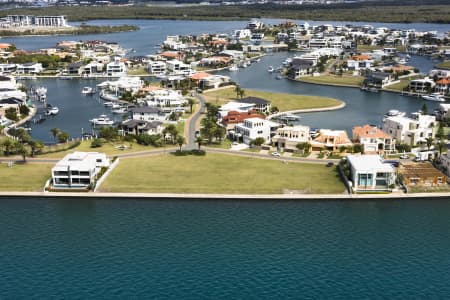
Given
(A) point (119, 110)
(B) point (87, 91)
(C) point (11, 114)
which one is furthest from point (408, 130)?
(B) point (87, 91)

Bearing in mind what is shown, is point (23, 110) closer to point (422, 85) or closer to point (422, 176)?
point (422, 176)

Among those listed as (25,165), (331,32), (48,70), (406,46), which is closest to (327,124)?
(25,165)

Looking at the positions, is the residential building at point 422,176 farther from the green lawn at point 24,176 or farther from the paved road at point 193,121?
the green lawn at point 24,176

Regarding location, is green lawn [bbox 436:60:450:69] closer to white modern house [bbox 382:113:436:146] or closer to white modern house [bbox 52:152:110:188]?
white modern house [bbox 382:113:436:146]

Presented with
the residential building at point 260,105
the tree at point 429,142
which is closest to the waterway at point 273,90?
the residential building at point 260,105

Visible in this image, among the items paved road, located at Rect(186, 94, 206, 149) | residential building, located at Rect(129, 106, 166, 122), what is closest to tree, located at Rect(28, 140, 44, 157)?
paved road, located at Rect(186, 94, 206, 149)

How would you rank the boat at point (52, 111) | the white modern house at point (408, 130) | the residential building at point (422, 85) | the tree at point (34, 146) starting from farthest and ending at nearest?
1. the residential building at point (422, 85)
2. the boat at point (52, 111)
3. the white modern house at point (408, 130)
4. the tree at point (34, 146)

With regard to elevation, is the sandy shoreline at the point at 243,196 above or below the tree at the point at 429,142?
below
